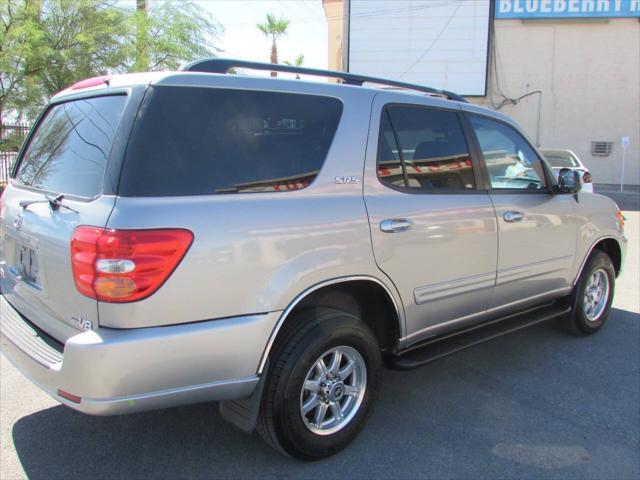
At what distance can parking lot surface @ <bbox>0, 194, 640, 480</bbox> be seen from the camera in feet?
9.68

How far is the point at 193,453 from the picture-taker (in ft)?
10.2

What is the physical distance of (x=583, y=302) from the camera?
16.0 ft

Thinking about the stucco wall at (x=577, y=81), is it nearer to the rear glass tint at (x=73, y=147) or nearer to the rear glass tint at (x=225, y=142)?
the rear glass tint at (x=225, y=142)

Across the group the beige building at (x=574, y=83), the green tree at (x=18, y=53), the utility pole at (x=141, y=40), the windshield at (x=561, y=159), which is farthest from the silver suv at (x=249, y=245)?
the beige building at (x=574, y=83)

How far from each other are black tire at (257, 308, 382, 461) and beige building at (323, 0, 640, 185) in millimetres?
22185

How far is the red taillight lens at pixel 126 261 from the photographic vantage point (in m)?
2.31

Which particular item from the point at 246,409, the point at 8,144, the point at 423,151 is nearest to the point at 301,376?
the point at 246,409

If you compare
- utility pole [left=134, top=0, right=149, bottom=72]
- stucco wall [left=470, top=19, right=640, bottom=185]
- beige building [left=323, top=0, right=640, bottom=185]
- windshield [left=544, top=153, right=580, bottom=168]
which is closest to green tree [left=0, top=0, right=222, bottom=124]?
utility pole [left=134, top=0, right=149, bottom=72]

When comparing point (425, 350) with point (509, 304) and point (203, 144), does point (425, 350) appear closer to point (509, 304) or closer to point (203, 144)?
point (509, 304)

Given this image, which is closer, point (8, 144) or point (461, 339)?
point (461, 339)

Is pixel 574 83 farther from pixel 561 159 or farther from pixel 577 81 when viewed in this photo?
pixel 561 159

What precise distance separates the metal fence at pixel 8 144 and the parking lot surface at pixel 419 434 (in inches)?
451

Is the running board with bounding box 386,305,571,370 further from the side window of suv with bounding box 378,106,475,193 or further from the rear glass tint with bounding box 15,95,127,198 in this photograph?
the rear glass tint with bounding box 15,95,127,198

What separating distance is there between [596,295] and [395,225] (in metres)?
2.90
